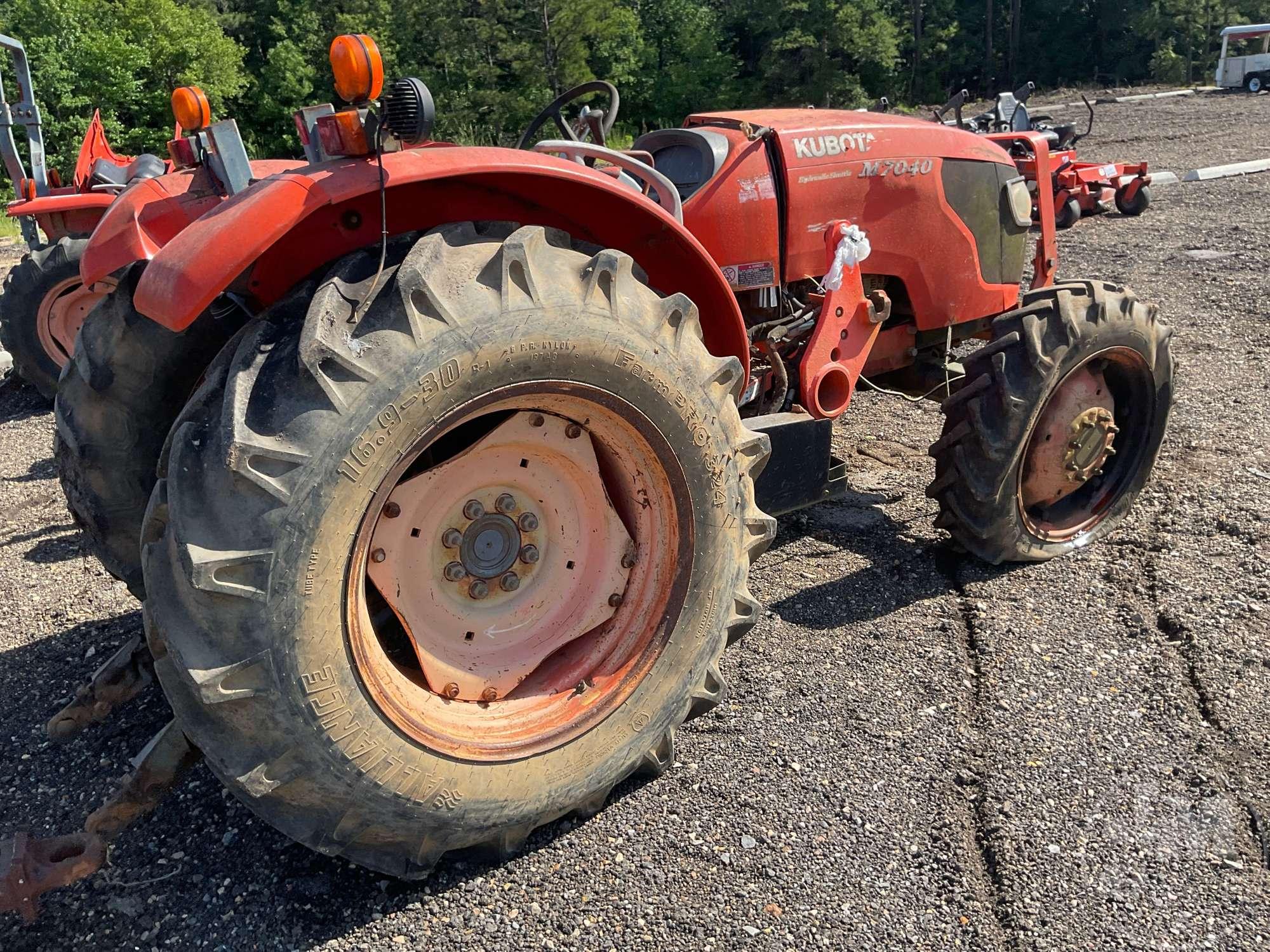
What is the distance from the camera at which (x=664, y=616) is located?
248cm

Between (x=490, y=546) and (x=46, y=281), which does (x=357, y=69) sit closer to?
(x=490, y=546)

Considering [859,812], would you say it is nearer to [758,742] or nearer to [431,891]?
[758,742]

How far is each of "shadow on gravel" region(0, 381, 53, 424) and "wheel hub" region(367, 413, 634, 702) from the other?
17.0ft

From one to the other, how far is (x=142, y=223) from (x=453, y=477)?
122 centimetres

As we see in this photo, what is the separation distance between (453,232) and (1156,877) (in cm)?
213

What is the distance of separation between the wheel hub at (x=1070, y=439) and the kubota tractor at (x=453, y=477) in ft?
1.05

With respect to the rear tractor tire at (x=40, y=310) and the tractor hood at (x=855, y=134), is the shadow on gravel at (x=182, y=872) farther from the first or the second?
the rear tractor tire at (x=40, y=310)

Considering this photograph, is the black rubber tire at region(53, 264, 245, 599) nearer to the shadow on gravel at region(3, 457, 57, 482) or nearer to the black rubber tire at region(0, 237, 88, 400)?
the shadow on gravel at region(3, 457, 57, 482)

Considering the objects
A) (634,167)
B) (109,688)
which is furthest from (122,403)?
(634,167)

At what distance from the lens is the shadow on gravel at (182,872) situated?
2199mm

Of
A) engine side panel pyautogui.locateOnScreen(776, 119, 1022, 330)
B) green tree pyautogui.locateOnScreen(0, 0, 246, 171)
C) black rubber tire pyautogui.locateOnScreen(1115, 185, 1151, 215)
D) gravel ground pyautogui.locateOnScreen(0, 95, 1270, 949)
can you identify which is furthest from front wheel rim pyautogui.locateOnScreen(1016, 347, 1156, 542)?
green tree pyautogui.locateOnScreen(0, 0, 246, 171)

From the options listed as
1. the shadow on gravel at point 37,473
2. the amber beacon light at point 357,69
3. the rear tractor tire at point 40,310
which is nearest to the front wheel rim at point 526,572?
the amber beacon light at point 357,69

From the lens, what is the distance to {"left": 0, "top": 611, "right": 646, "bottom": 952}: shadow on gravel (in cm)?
220

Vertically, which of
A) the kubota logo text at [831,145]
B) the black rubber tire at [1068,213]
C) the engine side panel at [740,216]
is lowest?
the black rubber tire at [1068,213]
